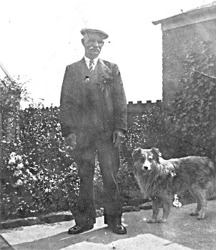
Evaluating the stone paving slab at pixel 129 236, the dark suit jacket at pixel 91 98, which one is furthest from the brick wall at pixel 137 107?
the stone paving slab at pixel 129 236

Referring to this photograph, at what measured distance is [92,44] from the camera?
3316mm

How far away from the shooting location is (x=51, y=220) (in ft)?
12.8

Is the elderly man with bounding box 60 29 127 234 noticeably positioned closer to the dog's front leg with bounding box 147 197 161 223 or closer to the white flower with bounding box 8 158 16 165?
the dog's front leg with bounding box 147 197 161 223

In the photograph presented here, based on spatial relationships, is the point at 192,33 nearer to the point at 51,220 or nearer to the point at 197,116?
the point at 197,116

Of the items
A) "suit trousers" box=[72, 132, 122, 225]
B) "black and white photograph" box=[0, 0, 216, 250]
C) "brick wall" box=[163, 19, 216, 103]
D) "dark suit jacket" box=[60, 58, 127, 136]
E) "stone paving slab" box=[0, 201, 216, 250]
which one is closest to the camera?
"stone paving slab" box=[0, 201, 216, 250]

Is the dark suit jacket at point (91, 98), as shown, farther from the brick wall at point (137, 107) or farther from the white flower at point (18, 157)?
the white flower at point (18, 157)

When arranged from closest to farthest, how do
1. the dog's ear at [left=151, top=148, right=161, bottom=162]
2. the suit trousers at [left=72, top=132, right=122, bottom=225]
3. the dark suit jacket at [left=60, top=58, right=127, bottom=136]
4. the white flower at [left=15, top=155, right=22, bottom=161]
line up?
the dark suit jacket at [left=60, top=58, right=127, bottom=136] < the suit trousers at [left=72, top=132, right=122, bottom=225] < the dog's ear at [left=151, top=148, right=161, bottom=162] < the white flower at [left=15, top=155, right=22, bottom=161]

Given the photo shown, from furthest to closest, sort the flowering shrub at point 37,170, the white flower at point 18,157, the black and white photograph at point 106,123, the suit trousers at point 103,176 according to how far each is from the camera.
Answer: the white flower at point 18,157, the flowering shrub at point 37,170, the suit trousers at point 103,176, the black and white photograph at point 106,123

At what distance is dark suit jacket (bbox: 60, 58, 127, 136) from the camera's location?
3346 mm

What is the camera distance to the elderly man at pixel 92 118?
3.35 metres

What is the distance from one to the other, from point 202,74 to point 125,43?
1645mm

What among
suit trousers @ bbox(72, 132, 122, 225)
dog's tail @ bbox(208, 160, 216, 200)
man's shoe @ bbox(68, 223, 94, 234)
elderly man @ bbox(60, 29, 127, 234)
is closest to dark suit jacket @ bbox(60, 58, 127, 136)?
elderly man @ bbox(60, 29, 127, 234)

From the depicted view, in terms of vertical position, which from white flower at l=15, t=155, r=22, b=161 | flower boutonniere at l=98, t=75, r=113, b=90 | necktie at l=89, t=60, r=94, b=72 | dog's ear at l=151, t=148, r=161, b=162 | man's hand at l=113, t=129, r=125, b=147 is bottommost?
white flower at l=15, t=155, r=22, b=161

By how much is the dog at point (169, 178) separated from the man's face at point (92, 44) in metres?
0.99
